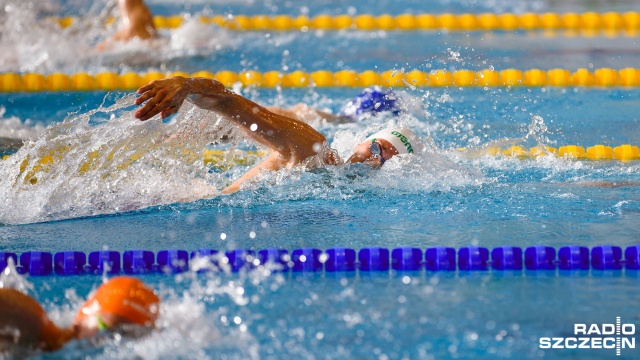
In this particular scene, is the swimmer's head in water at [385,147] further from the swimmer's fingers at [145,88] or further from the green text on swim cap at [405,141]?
the swimmer's fingers at [145,88]

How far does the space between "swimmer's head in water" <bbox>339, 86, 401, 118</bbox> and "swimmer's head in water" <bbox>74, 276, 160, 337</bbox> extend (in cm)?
228

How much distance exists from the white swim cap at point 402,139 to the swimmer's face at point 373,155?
3 centimetres

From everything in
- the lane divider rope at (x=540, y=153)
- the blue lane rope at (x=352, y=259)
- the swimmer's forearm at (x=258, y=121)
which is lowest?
the blue lane rope at (x=352, y=259)

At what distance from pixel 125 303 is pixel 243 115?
1.17 metres

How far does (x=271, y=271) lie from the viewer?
8.39 ft

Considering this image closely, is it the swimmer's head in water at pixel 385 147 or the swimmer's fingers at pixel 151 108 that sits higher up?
the swimmer's fingers at pixel 151 108

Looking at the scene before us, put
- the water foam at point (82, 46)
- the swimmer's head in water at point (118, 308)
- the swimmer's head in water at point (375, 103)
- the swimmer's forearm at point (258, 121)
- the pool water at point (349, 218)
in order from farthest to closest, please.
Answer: the water foam at point (82, 46)
the swimmer's head in water at point (375, 103)
the swimmer's forearm at point (258, 121)
the pool water at point (349, 218)
the swimmer's head in water at point (118, 308)

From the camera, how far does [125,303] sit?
1971 mm

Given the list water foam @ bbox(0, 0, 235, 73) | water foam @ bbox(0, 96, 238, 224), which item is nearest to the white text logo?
water foam @ bbox(0, 96, 238, 224)

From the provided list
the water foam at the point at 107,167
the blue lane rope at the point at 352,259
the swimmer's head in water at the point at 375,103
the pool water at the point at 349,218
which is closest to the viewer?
the pool water at the point at 349,218

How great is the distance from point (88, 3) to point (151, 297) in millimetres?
5905

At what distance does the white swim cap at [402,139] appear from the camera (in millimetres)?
3321

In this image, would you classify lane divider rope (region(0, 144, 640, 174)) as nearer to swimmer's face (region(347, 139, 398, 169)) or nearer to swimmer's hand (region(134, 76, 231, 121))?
swimmer's face (region(347, 139, 398, 169))

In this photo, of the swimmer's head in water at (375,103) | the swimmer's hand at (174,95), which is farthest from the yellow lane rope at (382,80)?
the swimmer's hand at (174,95)
